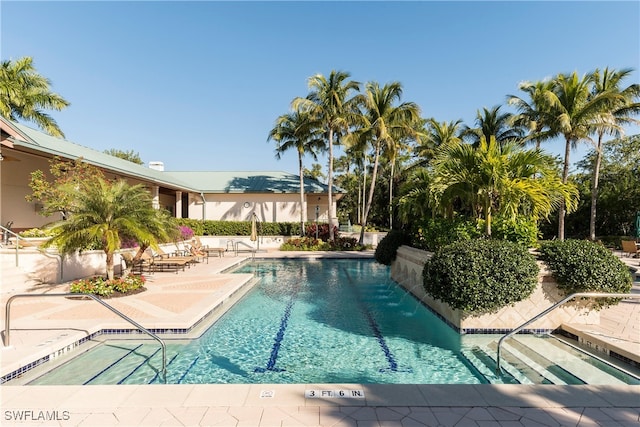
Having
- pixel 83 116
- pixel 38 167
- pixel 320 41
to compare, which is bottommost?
pixel 38 167

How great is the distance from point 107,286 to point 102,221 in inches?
69.6

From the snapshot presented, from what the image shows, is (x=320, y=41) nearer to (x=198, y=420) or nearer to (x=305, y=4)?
(x=305, y=4)

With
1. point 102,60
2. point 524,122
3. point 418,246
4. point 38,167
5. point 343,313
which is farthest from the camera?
point 524,122

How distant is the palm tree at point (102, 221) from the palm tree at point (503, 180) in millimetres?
8072

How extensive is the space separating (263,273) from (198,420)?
11.5m

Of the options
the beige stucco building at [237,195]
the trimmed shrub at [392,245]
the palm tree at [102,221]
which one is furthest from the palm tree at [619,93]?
the palm tree at [102,221]

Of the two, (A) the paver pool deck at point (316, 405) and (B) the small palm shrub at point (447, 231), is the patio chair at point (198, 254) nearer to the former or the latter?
(B) the small palm shrub at point (447, 231)

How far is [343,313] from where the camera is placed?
8.27m

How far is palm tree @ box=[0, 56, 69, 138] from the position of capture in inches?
791

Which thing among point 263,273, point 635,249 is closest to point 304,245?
point 263,273

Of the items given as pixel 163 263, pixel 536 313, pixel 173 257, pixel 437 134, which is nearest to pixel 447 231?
pixel 536 313

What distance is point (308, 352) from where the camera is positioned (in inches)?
231

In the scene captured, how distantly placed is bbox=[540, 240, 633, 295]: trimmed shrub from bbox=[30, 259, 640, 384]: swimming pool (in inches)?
76.9

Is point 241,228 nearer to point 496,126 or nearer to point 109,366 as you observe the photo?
point 109,366
